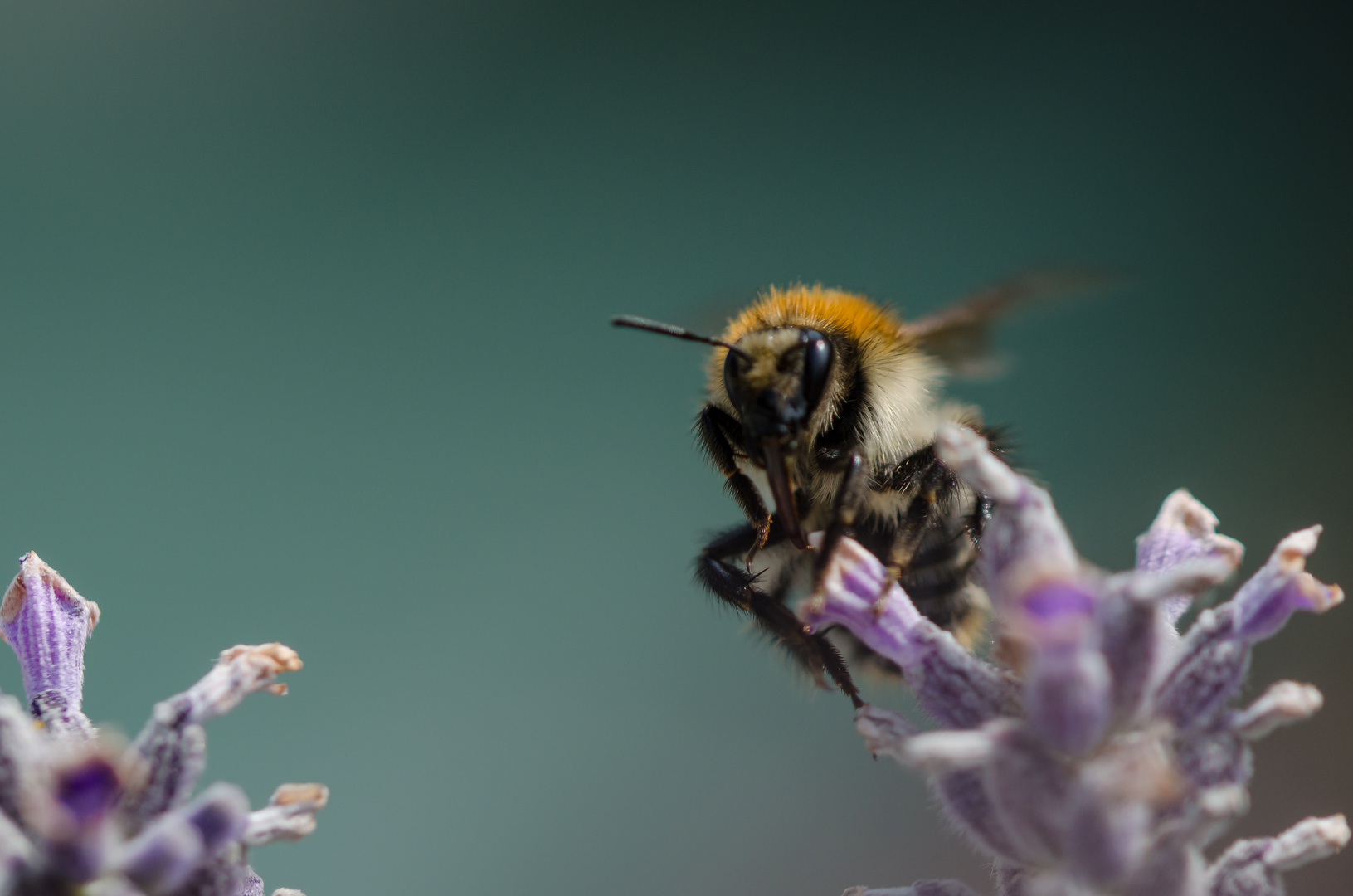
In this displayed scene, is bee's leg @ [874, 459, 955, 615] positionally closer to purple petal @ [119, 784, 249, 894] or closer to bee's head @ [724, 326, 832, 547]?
bee's head @ [724, 326, 832, 547]

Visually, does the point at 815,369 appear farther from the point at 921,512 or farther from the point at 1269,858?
the point at 1269,858

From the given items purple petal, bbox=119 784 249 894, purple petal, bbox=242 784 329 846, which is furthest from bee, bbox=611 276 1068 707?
purple petal, bbox=119 784 249 894

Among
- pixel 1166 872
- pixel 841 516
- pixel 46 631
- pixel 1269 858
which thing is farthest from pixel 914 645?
pixel 46 631

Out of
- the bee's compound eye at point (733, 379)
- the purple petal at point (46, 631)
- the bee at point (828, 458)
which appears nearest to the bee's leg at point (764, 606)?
the bee at point (828, 458)

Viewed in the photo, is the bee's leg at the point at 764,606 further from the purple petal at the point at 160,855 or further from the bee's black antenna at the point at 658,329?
the purple petal at the point at 160,855

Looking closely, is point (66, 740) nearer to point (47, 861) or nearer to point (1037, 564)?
point (47, 861)

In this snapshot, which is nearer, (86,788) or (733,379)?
(86,788)
